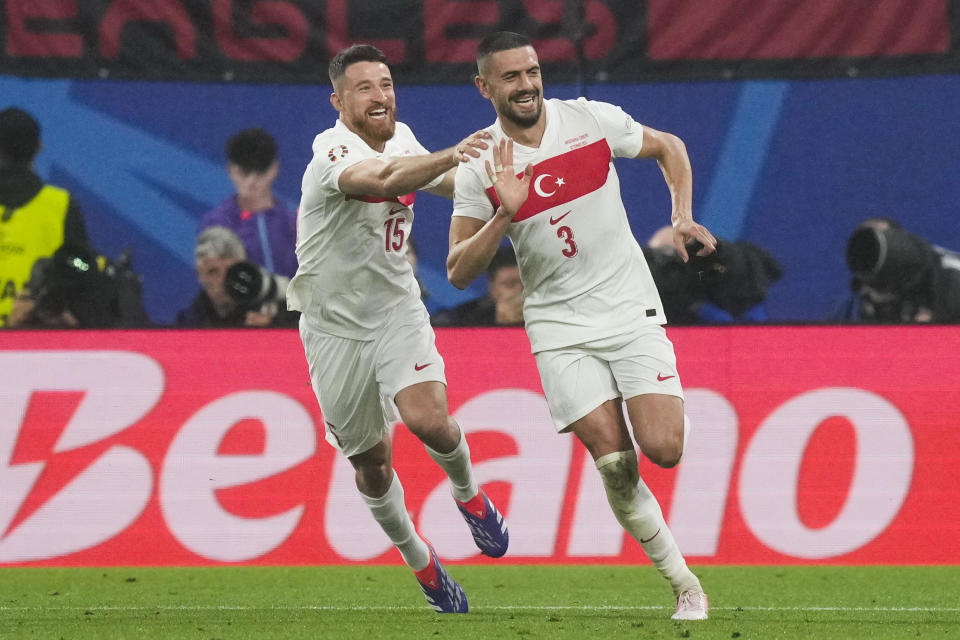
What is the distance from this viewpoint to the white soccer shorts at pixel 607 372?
7547 mm

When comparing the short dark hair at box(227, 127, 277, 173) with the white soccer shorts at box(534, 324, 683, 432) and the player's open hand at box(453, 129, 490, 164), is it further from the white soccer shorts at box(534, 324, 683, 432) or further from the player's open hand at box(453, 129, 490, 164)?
the player's open hand at box(453, 129, 490, 164)

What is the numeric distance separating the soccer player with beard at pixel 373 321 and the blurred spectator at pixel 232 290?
77.1 inches

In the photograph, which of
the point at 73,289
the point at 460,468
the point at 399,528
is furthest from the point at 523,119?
A: the point at 73,289

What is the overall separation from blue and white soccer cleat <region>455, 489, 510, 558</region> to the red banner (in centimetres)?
147

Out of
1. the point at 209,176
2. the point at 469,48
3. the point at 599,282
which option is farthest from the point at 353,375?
the point at 209,176

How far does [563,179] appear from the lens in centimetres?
756

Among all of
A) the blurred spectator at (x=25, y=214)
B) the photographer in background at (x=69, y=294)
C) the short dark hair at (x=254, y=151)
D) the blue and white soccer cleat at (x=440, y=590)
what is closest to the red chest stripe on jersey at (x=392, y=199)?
the blue and white soccer cleat at (x=440, y=590)

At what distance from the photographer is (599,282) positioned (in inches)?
301

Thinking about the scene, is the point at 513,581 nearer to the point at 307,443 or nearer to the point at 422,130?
the point at 307,443

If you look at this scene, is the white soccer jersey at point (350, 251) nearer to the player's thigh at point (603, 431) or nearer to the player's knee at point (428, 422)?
the player's knee at point (428, 422)

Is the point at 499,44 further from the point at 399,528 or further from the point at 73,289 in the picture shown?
the point at 73,289

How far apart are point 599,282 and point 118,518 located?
362 cm

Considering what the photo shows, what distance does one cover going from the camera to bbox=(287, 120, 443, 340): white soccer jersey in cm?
785

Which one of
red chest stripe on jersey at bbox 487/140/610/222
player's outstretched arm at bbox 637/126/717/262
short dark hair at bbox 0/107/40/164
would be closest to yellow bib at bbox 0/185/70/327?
short dark hair at bbox 0/107/40/164
